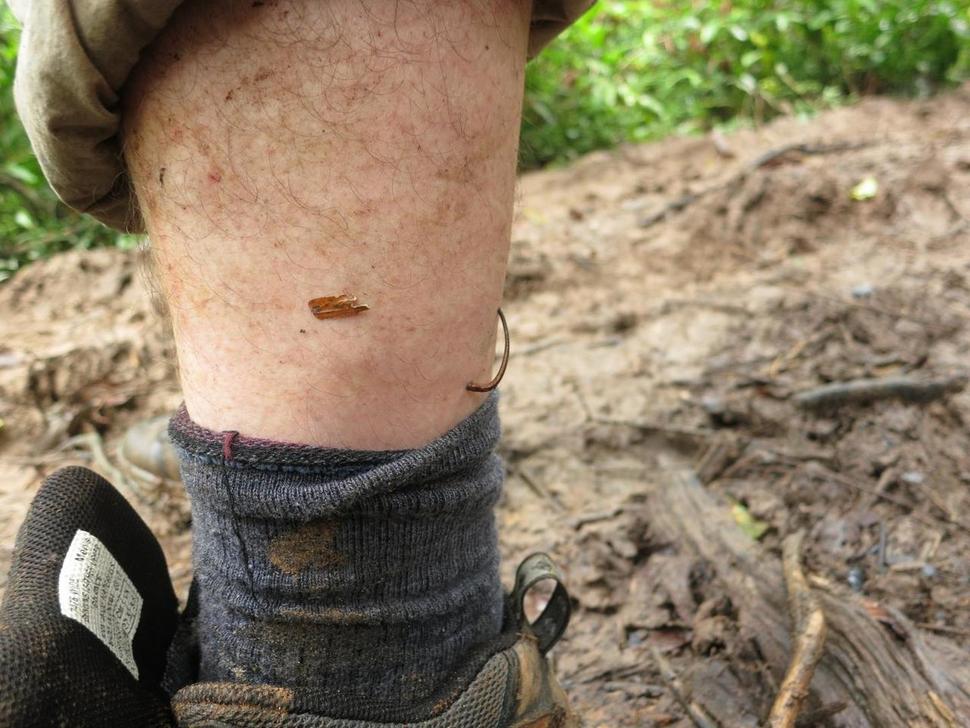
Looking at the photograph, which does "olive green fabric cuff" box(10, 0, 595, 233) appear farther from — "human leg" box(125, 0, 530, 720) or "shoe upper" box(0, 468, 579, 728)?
"shoe upper" box(0, 468, 579, 728)

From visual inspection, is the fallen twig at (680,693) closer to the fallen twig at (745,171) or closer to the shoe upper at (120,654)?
the shoe upper at (120,654)

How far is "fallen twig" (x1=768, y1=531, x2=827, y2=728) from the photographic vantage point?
0.98 metres

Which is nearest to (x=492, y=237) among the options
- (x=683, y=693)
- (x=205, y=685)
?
(x=205, y=685)

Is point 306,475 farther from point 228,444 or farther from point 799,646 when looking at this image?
point 799,646

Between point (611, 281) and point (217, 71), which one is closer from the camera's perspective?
point (217, 71)

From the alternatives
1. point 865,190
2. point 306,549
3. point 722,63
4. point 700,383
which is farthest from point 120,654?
point 722,63

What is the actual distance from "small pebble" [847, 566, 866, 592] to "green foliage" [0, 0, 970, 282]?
2342 millimetres

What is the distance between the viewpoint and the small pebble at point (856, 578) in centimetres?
124

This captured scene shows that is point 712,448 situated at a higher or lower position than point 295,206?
lower

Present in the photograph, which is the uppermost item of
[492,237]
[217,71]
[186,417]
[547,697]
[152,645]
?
[217,71]

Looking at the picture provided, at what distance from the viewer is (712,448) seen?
1.64m

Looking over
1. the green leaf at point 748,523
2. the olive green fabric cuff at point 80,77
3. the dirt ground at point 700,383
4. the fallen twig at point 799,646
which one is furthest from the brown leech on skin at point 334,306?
the green leaf at point 748,523

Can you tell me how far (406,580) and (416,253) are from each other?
1.17 ft

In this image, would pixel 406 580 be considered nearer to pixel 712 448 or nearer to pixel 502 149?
pixel 502 149
